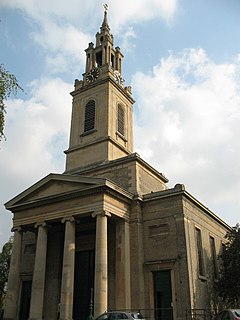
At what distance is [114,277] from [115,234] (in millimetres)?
3012

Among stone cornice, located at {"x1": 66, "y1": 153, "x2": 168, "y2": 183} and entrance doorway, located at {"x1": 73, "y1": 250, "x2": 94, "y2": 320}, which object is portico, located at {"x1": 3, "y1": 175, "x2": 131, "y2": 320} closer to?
entrance doorway, located at {"x1": 73, "y1": 250, "x2": 94, "y2": 320}

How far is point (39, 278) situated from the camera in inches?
963

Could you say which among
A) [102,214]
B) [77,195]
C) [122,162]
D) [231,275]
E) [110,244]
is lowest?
[231,275]

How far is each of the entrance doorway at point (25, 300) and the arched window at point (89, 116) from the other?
14.6 m

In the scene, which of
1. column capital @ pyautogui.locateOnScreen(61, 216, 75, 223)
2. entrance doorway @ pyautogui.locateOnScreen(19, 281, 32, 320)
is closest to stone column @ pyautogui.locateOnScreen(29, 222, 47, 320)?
column capital @ pyautogui.locateOnScreen(61, 216, 75, 223)

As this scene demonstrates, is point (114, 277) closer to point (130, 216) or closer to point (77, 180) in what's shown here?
point (130, 216)

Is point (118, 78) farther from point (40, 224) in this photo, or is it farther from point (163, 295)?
point (163, 295)

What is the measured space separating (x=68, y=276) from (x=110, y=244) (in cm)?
443

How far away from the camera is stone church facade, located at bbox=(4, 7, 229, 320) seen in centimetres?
2308

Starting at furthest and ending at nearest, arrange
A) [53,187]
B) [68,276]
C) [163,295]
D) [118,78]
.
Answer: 1. [118,78]
2. [53,187]
3. [163,295]
4. [68,276]

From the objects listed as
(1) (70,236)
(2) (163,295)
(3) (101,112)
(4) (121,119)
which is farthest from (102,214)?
(4) (121,119)

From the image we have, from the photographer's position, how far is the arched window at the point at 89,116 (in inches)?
1324

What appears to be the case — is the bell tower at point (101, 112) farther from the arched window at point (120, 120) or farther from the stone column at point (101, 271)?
the stone column at point (101, 271)

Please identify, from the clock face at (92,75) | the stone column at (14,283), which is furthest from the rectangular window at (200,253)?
the clock face at (92,75)
